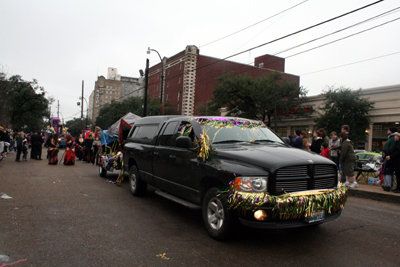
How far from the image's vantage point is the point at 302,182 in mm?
3988

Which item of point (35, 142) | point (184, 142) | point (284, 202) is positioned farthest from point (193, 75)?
point (284, 202)

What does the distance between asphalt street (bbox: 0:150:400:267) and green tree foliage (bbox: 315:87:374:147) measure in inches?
865

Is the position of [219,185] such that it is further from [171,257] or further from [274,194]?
[171,257]

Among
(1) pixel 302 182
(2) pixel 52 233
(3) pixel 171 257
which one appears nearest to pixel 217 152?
(1) pixel 302 182

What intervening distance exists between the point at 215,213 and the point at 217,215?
0.18ft

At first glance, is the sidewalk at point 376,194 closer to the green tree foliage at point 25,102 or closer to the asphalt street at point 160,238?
the asphalt street at point 160,238

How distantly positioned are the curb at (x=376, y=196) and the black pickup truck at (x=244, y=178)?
4411 millimetres

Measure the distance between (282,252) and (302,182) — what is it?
3.27 ft

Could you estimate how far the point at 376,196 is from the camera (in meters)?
8.09

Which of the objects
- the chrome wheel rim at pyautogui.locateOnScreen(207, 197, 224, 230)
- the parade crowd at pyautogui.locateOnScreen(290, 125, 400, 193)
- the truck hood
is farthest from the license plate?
the parade crowd at pyautogui.locateOnScreen(290, 125, 400, 193)

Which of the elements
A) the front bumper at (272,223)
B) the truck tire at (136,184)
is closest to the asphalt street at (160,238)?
the front bumper at (272,223)

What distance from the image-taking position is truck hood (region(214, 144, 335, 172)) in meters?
3.89

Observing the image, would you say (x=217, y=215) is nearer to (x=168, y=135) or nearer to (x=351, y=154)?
(x=168, y=135)

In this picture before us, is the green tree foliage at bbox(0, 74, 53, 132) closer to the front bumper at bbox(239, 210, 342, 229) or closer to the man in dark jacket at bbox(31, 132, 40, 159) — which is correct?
the man in dark jacket at bbox(31, 132, 40, 159)
